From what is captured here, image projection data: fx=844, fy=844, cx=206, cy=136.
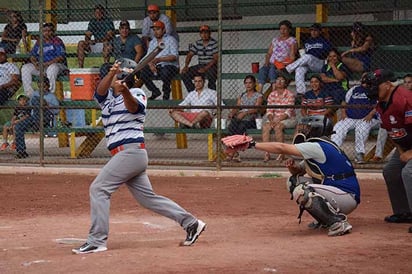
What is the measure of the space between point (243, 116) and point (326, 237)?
7320 millimetres

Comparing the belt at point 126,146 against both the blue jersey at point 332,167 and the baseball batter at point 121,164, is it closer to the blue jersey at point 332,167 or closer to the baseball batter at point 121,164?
the baseball batter at point 121,164

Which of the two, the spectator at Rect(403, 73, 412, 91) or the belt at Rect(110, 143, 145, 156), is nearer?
the belt at Rect(110, 143, 145, 156)

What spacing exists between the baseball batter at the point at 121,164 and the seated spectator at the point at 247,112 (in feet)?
24.2

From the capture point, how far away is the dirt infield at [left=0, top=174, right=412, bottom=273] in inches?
282

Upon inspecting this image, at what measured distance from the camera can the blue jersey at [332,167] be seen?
8.80m

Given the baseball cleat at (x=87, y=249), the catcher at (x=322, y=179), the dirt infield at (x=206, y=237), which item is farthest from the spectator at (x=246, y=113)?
the baseball cleat at (x=87, y=249)

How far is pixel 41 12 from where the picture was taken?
15.9 m

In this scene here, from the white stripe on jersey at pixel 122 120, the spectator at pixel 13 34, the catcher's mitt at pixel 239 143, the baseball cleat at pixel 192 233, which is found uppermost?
the spectator at pixel 13 34

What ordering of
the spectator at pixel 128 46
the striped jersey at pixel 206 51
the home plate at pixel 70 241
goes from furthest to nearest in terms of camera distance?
the spectator at pixel 128 46 < the striped jersey at pixel 206 51 < the home plate at pixel 70 241

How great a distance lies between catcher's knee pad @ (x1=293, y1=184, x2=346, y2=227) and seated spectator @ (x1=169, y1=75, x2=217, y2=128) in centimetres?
757

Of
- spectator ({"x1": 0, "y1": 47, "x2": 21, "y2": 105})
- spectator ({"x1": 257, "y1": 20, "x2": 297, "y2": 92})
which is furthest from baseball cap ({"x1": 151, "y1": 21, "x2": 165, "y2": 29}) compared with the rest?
spectator ({"x1": 0, "y1": 47, "x2": 21, "y2": 105})

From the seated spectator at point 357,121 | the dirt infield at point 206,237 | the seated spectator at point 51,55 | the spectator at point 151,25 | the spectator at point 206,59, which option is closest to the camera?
the dirt infield at point 206,237

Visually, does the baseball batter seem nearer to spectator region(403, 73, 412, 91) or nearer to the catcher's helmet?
the catcher's helmet

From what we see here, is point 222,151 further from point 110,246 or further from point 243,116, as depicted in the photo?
point 110,246
